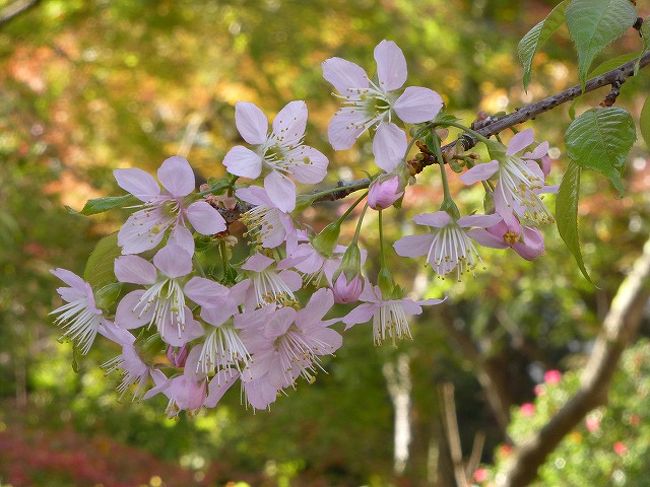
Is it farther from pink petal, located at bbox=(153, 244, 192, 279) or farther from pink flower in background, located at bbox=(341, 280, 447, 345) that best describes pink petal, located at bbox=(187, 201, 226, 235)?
pink flower in background, located at bbox=(341, 280, 447, 345)

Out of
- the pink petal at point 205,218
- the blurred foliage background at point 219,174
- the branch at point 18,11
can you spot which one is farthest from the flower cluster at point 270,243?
the branch at point 18,11

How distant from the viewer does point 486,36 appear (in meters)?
4.31

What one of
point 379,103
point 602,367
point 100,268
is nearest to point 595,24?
point 379,103

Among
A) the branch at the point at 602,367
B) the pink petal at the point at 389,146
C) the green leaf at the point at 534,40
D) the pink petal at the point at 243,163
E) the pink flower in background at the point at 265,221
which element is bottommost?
the branch at the point at 602,367

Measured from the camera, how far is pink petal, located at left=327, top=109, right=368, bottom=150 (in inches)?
24.2

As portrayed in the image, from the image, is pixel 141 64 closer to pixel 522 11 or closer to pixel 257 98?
pixel 257 98

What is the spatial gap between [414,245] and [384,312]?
0.06 m

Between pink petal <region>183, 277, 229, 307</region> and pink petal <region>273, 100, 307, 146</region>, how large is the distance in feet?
0.43

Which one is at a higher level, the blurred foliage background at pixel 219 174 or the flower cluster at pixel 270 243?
the flower cluster at pixel 270 243

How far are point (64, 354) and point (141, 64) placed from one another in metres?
2.58

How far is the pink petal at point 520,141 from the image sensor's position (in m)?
0.59

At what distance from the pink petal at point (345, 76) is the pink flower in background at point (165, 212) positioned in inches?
5.0

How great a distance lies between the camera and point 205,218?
583mm

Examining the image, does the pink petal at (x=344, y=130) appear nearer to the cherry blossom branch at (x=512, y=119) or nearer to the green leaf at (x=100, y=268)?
the cherry blossom branch at (x=512, y=119)
